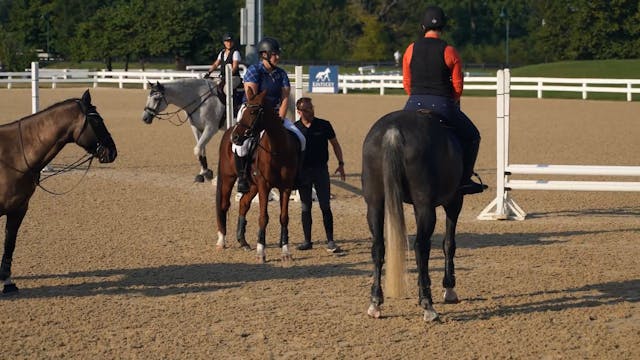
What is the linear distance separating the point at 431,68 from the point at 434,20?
20.2 inches

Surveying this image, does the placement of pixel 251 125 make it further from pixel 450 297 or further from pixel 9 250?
pixel 450 297

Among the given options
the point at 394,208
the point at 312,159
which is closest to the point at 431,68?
the point at 394,208

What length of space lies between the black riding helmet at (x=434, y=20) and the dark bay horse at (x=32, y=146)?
3.22m

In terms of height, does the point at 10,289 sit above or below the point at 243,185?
below

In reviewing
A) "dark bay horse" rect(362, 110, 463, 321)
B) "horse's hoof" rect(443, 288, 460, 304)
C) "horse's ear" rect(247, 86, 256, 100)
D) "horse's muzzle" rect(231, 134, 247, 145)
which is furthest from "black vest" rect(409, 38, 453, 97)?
"horse's ear" rect(247, 86, 256, 100)

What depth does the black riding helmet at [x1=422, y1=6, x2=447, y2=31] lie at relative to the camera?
9375mm

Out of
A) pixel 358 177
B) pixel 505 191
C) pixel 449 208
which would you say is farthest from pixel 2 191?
pixel 358 177

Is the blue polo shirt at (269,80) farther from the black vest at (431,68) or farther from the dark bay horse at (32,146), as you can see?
the black vest at (431,68)

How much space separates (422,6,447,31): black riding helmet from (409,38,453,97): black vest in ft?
0.67

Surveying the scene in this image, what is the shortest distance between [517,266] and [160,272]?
3872 mm

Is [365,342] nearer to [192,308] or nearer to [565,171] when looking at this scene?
[192,308]

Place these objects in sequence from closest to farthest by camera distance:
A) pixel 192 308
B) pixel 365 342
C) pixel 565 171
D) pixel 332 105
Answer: pixel 365 342 < pixel 192 308 < pixel 565 171 < pixel 332 105

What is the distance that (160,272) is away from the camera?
1085 cm

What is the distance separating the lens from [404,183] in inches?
343
